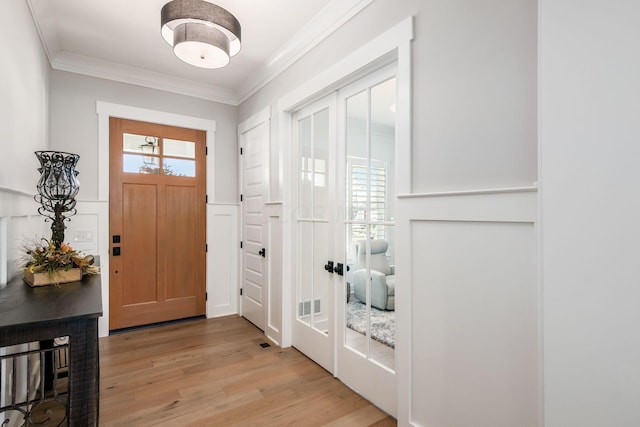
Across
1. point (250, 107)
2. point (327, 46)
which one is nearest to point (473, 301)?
point (327, 46)

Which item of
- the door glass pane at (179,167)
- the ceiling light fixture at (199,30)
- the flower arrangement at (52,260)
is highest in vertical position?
the ceiling light fixture at (199,30)

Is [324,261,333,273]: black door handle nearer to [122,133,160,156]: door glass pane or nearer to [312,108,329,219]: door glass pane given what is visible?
[312,108,329,219]: door glass pane

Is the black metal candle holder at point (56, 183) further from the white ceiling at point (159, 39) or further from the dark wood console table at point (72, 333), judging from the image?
the white ceiling at point (159, 39)

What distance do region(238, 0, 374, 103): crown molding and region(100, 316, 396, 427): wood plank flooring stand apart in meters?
2.71

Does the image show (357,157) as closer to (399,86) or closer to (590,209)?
(399,86)

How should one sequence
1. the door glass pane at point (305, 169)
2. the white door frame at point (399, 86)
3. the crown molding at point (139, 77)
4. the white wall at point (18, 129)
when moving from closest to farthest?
the white wall at point (18, 129) < the white door frame at point (399, 86) < the door glass pane at point (305, 169) < the crown molding at point (139, 77)

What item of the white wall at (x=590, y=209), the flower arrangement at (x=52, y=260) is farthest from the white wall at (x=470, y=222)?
the flower arrangement at (x=52, y=260)

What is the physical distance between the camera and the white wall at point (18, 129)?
161cm

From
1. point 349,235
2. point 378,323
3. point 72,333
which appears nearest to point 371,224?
point 349,235

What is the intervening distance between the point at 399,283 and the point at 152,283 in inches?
119

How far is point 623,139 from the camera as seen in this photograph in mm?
851

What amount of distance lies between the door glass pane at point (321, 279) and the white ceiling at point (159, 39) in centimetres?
161

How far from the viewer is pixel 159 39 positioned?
9.30ft

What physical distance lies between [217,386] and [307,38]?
2.90 meters
